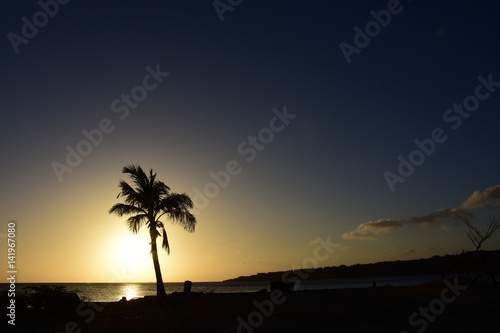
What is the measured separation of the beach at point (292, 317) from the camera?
13.8 m

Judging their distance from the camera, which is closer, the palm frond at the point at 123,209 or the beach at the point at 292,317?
the beach at the point at 292,317

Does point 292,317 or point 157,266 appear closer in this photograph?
point 292,317

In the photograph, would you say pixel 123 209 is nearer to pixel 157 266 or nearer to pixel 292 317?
pixel 157 266

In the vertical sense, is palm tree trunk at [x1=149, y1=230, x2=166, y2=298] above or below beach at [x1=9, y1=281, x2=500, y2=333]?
above

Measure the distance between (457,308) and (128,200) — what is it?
18437mm

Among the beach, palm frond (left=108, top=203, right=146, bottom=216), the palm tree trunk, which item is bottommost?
the beach

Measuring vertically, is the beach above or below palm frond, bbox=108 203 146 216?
below

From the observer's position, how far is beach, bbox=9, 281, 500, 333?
13.8 metres

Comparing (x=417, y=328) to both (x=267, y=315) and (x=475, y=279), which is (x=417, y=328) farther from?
(x=475, y=279)

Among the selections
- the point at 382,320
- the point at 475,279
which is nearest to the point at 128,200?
the point at 382,320

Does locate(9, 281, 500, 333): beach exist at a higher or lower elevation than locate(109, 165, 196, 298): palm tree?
lower

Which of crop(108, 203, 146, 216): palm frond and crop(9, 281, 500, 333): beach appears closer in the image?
crop(9, 281, 500, 333): beach

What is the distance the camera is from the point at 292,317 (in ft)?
55.4

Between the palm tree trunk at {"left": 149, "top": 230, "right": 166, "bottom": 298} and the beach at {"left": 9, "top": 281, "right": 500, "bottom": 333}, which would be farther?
the palm tree trunk at {"left": 149, "top": 230, "right": 166, "bottom": 298}
